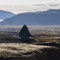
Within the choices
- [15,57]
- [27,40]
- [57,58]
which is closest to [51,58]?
[57,58]

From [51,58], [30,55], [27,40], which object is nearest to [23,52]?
[30,55]

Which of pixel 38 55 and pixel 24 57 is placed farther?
pixel 38 55

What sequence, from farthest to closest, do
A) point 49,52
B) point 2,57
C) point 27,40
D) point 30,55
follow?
point 27,40
point 49,52
point 30,55
point 2,57

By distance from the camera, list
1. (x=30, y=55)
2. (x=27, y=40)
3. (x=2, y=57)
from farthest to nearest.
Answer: (x=27, y=40), (x=30, y=55), (x=2, y=57)

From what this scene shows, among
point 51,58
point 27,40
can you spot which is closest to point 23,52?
point 51,58

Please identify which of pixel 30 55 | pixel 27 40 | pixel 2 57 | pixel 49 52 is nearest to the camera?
pixel 2 57

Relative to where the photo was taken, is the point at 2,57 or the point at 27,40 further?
the point at 27,40

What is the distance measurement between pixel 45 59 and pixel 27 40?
53.0 metres

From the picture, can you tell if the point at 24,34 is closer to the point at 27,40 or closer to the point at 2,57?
the point at 27,40

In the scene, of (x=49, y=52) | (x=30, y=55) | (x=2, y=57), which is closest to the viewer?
(x=2, y=57)

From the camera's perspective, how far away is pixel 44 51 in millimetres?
83000

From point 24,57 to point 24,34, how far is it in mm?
62179

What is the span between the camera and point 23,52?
77.5m

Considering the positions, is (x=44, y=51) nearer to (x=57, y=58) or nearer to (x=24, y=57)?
(x=57, y=58)
